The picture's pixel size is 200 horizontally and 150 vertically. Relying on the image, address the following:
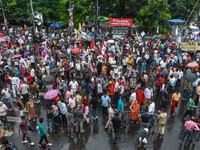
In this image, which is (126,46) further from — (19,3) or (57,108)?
(19,3)

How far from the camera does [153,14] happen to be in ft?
90.5

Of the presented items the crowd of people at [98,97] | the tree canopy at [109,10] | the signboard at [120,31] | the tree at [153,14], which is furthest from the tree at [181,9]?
the crowd of people at [98,97]

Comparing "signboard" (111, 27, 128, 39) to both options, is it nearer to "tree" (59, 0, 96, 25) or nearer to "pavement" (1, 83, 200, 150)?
"tree" (59, 0, 96, 25)

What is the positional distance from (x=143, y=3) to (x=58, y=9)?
45.7 feet

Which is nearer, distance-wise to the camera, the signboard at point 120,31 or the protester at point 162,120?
the protester at point 162,120

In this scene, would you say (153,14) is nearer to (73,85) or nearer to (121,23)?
(121,23)

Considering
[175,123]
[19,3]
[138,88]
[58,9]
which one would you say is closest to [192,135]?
[175,123]

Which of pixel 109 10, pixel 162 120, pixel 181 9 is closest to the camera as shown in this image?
pixel 162 120

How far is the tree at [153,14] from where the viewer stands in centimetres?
2691

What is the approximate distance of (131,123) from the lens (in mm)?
9852

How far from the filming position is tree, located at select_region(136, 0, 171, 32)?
1059 inches

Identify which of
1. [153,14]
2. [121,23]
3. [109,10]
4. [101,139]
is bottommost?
[101,139]

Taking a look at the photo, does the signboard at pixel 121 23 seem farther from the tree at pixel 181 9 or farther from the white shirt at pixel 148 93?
the white shirt at pixel 148 93

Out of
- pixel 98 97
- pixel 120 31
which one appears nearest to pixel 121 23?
pixel 120 31
